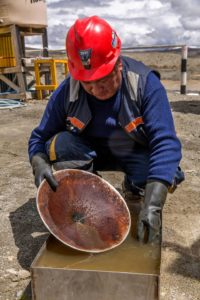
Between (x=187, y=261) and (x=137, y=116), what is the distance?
92cm

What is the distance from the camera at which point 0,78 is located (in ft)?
27.4

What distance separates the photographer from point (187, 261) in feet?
7.79

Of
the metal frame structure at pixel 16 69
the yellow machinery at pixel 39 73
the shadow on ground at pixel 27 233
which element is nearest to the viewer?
the shadow on ground at pixel 27 233

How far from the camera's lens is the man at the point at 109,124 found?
2.03 metres

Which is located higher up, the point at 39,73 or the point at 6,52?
the point at 6,52

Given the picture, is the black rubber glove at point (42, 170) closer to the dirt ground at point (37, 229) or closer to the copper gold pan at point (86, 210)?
the copper gold pan at point (86, 210)

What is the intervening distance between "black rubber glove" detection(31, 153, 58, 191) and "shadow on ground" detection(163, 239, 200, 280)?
86cm

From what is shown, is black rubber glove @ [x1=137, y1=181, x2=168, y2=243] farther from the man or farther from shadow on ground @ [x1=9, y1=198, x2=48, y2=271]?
shadow on ground @ [x1=9, y1=198, x2=48, y2=271]

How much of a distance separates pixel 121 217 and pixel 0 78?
22.3ft

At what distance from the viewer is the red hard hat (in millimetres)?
2021

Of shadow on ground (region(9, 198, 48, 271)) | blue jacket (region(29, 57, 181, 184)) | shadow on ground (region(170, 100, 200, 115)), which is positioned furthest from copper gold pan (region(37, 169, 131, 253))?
shadow on ground (region(170, 100, 200, 115))

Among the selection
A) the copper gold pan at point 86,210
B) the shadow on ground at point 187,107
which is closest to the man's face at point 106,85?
the copper gold pan at point 86,210

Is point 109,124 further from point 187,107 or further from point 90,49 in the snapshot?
point 187,107

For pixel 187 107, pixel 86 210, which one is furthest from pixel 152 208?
pixel 187 107
